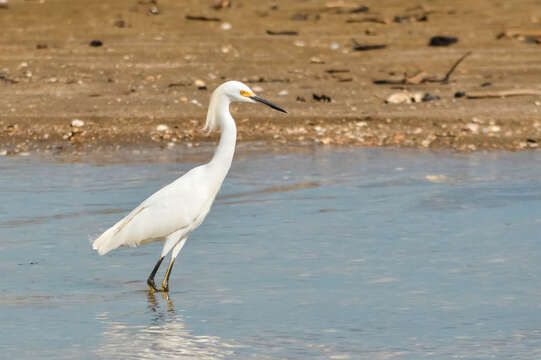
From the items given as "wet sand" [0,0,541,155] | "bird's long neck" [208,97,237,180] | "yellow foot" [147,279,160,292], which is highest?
"bird's long neck" [208,97,237,180]

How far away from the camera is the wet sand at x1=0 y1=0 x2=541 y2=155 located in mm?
12734

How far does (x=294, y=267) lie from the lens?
7105 millimetres

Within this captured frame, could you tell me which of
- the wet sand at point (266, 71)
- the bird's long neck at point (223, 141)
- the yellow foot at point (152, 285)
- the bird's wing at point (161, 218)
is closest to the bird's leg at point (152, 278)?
the yellow foot at point (152, 285)

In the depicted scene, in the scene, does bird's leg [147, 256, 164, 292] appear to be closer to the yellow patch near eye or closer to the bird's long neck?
the bird's long neck

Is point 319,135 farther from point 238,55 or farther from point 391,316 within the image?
point 391,316

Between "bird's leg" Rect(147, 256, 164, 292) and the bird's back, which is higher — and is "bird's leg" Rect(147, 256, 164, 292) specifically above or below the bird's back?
below

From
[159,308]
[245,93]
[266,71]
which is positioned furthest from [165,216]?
[266,71]

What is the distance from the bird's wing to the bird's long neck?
15 centimetres

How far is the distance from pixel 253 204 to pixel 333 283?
2.50 meters

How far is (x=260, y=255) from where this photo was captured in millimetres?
7387

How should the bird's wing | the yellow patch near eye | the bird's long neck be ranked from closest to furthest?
the bird's wing, the bird's long neck, the yellow patch near eye

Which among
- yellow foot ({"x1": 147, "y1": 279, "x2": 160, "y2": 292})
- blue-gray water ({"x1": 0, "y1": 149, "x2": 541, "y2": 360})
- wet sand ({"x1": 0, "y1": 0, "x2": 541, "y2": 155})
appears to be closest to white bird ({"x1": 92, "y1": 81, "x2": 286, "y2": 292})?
yellow foot ({"x1": 147, "y1": 279, "x2": 160, "y2": 292})

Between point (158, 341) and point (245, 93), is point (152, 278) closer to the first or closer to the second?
point (158, 341)

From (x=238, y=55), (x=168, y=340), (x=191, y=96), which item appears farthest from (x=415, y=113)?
(x=168, y=340)
